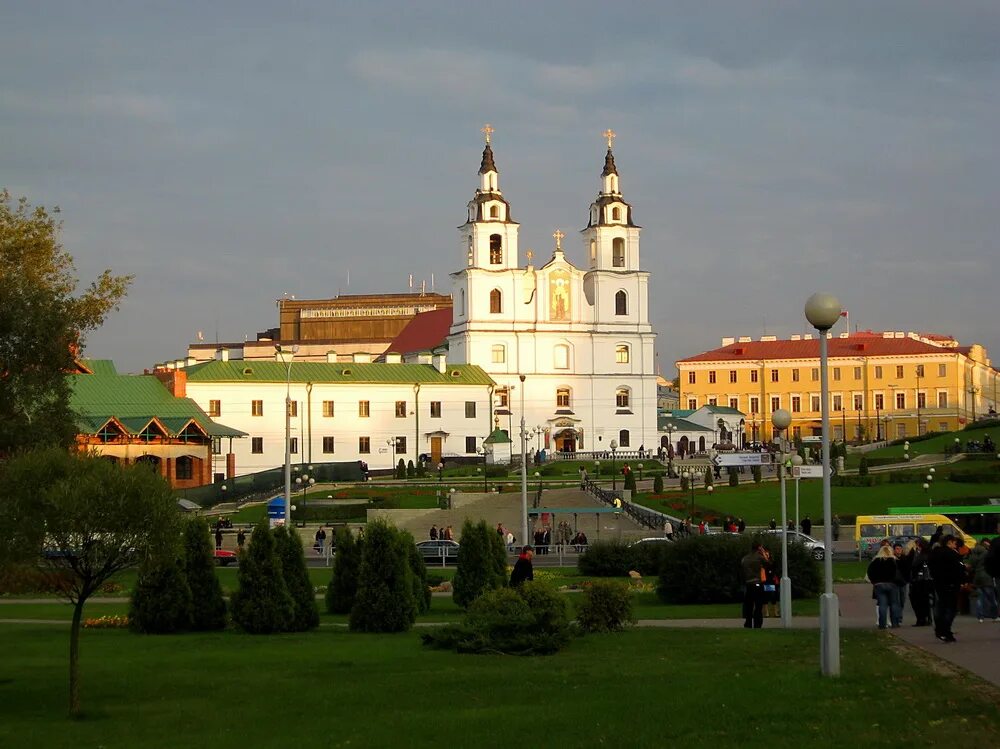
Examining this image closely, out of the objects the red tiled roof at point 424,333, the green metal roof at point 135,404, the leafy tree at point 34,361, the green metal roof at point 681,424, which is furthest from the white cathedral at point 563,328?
the leafy tree at point 34,361

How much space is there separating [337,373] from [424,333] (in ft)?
108

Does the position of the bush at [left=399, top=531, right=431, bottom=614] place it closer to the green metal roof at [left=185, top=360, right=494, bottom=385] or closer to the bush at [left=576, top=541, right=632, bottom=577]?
the bush at [left=576, top=541, right=632, bottom=577]

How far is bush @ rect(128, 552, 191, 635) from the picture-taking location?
22.1 m

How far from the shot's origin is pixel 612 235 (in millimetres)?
99000

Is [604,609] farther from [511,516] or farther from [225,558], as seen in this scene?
[511,516]

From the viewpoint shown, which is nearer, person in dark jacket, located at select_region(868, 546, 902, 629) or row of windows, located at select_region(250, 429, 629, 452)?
person in dark jacket, located at select_region(868, 546, 902, 629)

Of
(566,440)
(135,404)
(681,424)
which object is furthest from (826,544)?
(681,424)

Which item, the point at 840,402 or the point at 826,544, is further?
the point at 840,402

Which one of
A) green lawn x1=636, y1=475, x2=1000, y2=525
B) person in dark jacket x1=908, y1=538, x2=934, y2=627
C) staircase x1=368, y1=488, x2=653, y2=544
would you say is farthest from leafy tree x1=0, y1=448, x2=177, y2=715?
green lawn x1=636, y1=475, x2=1000, y2=525

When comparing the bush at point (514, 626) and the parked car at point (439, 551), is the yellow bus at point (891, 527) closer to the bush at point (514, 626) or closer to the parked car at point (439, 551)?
the parked car at point (439, 551)

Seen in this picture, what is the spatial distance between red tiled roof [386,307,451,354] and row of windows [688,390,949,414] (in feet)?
67.8

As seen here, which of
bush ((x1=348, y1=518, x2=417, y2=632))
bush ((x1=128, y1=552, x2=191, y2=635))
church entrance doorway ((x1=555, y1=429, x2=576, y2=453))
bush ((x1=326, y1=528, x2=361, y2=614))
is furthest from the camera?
church entrance doorway ((x1=555, y1=429, x2=576, y2=453))

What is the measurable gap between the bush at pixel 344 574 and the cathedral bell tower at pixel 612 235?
243 feet

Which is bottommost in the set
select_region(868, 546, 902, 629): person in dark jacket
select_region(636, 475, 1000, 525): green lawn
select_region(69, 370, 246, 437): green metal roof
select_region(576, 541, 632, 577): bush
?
select_region(576, 541, 632, 577): bush
